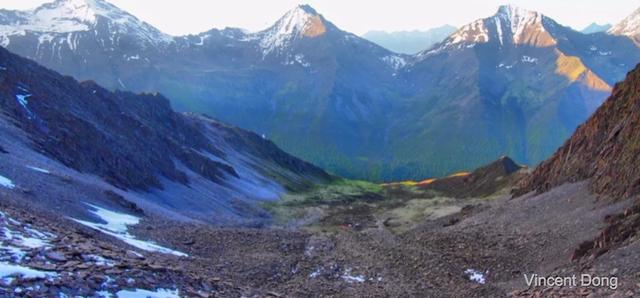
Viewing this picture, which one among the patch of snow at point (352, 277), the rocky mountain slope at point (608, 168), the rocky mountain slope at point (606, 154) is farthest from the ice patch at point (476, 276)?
the rocky mountain slope at point (606, 154)

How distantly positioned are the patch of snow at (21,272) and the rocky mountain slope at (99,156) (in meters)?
23.4

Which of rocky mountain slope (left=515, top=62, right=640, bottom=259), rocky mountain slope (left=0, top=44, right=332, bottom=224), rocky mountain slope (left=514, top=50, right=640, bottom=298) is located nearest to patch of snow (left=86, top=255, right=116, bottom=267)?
rocky mountain slope (left=0, top=44, right=332, bottom=224)

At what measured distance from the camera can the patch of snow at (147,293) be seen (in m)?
19.6

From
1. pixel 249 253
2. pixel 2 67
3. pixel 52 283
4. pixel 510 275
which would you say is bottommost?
pixel 249 253

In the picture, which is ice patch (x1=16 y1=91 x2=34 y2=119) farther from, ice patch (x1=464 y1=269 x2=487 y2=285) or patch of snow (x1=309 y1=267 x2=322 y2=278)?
ice patch (x1=464 y1=269 x2=487 y2=285)

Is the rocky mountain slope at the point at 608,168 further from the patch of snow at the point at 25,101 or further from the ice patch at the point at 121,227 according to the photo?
the patch of snow at the point at 25,101

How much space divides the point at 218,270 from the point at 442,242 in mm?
21933

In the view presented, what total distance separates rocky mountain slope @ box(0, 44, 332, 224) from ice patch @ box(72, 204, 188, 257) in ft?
7.92

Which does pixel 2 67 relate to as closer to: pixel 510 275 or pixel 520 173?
pixel 510 275

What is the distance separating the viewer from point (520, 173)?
416ft

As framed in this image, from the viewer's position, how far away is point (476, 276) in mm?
38625

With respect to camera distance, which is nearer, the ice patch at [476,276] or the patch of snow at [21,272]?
the patch of snow at [21,272]

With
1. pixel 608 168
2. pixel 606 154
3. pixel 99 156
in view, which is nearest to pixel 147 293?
pixel 608 168

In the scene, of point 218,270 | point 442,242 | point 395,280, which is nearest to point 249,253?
point 218,270
